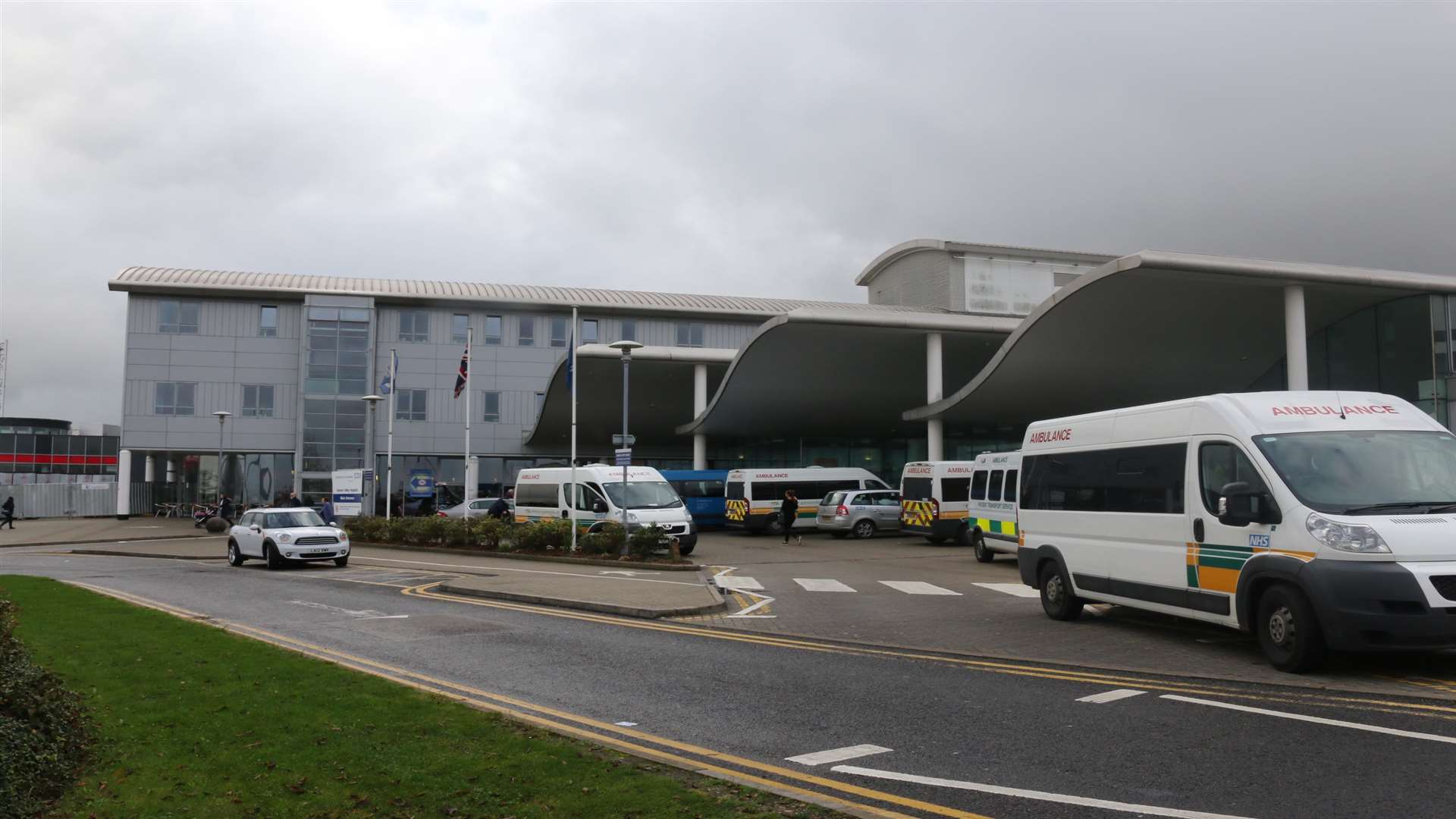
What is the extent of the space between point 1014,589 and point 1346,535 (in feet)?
29.8

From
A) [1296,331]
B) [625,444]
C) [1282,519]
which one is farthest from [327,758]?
[1296,331]

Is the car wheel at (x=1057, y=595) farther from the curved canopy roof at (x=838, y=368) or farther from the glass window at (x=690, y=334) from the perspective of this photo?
the glass window at (x=690, y=334)

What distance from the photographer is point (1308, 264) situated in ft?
92.2

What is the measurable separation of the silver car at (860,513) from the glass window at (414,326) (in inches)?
1176

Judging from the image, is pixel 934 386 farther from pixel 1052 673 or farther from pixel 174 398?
pixel 174 398

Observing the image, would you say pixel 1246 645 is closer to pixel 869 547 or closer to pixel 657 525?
pixel 657 525

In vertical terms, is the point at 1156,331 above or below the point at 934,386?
above

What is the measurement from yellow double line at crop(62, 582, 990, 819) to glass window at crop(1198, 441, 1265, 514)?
5707 mm

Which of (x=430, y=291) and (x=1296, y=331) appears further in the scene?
(x=430, y=291)

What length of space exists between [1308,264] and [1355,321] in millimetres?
4692

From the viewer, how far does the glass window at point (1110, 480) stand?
1085 cm

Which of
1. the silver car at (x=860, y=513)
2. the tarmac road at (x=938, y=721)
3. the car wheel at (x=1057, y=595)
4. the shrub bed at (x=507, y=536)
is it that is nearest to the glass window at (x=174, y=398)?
the shrub bed at (x=507, y=536)

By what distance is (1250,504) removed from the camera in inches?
367

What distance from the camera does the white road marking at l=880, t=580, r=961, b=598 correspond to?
675 inches
